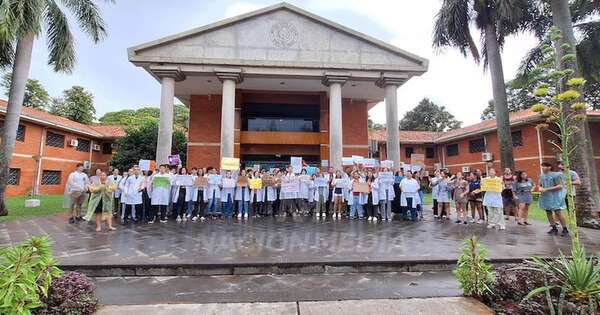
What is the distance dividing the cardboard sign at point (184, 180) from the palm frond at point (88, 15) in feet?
28.1

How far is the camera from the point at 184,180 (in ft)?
32.6

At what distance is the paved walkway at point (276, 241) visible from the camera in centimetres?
504

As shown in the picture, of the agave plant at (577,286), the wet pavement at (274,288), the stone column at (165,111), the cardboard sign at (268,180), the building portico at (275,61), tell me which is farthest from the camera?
the building portico at (275,61)

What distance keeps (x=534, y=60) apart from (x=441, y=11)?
211 inches

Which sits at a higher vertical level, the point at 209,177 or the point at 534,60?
the point at 534,60

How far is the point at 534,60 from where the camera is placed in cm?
1523

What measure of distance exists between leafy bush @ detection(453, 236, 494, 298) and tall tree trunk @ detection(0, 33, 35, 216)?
48.9 ft

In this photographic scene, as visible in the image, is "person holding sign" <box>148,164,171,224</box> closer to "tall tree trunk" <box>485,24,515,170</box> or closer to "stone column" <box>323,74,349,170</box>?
"stone column" <box>323,74,349,170</box>

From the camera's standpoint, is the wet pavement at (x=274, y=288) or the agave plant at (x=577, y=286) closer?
the agave plant at (x=577, y=286)

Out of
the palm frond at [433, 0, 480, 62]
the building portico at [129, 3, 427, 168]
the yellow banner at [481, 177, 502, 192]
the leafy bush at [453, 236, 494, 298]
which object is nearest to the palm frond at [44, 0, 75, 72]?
the building portico at [129, 3, 427, 168]

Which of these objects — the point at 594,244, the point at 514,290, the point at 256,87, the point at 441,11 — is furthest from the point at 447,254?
the point at 256,87

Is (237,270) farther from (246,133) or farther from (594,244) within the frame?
(246,133)

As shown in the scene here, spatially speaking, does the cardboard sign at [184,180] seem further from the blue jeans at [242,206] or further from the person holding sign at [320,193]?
the person holding sign at [320,193]

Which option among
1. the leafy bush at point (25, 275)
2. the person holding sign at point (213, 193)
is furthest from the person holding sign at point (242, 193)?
the leafy bush at point (25, 275)
